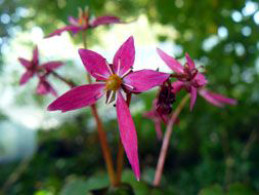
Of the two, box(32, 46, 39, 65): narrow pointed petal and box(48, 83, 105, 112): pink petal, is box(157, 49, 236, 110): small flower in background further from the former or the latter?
box(32, 46, 39, 65): narrow pointed petal

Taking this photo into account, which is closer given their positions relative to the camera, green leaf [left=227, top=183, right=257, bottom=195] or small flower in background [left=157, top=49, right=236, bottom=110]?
small flower in background [left=157, top=49, right=236, bottom=110]

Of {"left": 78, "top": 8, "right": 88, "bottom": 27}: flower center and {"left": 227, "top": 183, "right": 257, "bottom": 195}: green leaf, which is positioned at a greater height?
{"left": 78, "top": 8, "right": 88, "bottom": 27}: flower center

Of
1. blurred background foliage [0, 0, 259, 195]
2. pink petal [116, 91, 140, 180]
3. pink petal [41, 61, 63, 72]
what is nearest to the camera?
pink petal [116, 91, 140, 180]

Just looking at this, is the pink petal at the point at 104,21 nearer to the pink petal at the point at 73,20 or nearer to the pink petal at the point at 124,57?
the pink petal at the point at 73,20

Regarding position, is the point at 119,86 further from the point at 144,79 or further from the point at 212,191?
the point at 212,191

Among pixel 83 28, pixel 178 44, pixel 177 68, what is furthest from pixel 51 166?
pixel 177 68

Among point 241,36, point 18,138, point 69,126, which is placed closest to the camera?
point 241,36

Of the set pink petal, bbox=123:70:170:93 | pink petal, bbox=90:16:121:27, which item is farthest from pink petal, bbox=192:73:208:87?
pink petal, bbox=90:16:121:27

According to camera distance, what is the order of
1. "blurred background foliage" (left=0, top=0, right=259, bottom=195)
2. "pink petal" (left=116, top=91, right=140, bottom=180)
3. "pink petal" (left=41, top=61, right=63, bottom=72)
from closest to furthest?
"pink petal" (left=116, top=91, right=140, bottom=180) < "pink petal" (left=41, top=61, right=63, bottom=72) < "blurred background foliage" (left=0, top=0, right=259, bottom=195)

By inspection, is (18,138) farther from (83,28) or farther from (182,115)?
(83,28)
